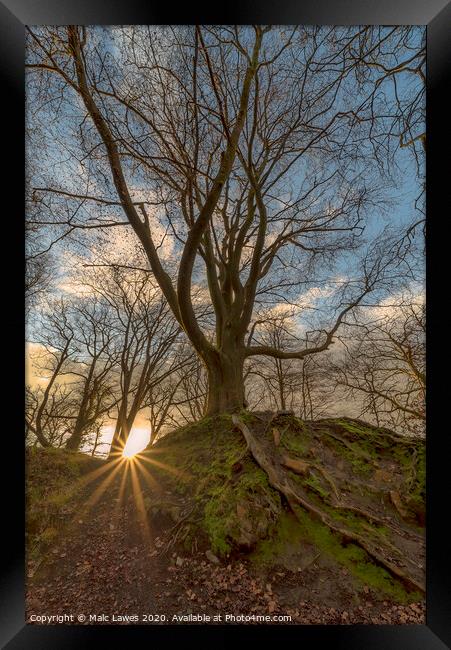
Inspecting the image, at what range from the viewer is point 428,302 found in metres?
1.54

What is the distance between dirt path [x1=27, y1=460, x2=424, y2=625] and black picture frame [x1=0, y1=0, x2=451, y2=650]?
70mm

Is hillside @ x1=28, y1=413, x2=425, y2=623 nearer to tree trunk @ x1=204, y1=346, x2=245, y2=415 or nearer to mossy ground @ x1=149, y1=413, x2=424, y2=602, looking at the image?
mossy ground @ x1=149, y1=413, x2=424, y2=602

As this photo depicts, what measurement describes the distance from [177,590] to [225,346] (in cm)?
188

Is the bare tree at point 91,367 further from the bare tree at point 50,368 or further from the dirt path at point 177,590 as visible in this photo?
the dirt path at point 177,590

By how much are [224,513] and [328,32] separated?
12.5 feet

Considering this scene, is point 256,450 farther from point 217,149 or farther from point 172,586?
point 217,149

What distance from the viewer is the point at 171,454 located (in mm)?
2037

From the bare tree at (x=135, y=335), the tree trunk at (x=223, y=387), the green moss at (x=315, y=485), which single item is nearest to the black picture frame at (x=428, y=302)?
the green moss at (x=315, y=485)

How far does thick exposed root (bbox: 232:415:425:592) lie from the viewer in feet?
4.70

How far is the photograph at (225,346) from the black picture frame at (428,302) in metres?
0.09

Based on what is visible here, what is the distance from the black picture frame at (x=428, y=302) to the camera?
1354 mm

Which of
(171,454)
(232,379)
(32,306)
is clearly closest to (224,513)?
(171,454)

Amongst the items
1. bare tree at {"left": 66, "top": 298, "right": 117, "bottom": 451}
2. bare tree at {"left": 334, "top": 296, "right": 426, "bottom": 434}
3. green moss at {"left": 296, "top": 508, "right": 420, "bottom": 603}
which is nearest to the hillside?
green moss at {"left": 296, "top": 508, "right": 420, "bottom": 603}

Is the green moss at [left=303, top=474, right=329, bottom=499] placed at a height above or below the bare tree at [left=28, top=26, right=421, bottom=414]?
below
